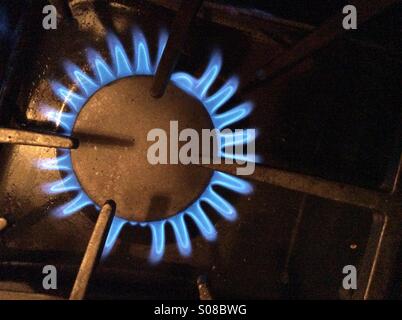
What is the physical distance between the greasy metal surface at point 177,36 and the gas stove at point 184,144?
0.24 ft

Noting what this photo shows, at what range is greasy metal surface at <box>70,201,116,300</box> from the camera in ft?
2.70

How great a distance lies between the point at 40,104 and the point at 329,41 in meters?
0.86

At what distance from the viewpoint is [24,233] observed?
116 centimetres

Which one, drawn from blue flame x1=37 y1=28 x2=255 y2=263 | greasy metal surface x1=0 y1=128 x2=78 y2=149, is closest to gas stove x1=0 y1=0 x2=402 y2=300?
blue flame x1=37 y1=28 x2=255 y2=263

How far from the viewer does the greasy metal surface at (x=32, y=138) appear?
90 centimetres

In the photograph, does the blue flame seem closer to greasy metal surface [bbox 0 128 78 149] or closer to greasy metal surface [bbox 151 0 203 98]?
greasy metal surface [bbox 151 0 203 98]

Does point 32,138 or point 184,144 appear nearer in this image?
point 32,138

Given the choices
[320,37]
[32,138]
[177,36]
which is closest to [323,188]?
[320,37]

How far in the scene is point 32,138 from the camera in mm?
900

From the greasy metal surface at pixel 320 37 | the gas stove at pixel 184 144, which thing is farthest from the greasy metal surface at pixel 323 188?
the greasy metal surface at pixel 320 37

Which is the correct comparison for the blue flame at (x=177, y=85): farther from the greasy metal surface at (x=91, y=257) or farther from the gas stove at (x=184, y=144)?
the greasy metal surface at (x=91, y=257)

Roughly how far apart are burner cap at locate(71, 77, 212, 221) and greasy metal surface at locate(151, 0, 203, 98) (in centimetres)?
13

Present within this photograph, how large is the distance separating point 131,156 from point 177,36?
0.40 m

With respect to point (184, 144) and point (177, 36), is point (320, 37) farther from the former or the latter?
point (184, 144)
